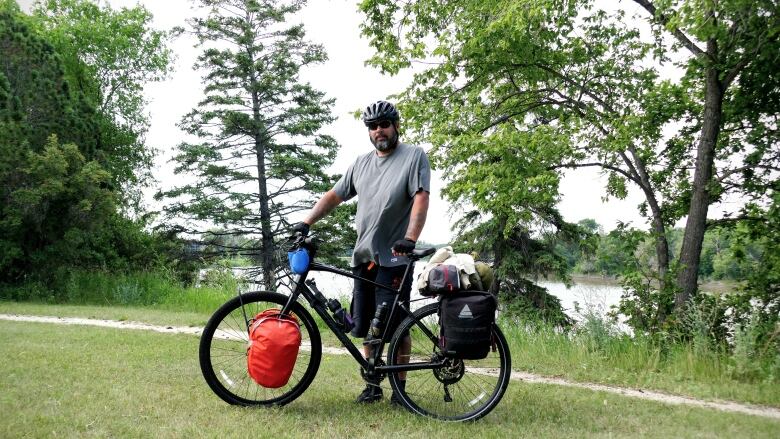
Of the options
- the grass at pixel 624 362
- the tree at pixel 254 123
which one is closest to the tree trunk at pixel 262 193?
the tree at pixel 254 123

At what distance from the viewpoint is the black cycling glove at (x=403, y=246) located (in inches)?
164

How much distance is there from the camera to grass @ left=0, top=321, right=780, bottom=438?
3.89 metres

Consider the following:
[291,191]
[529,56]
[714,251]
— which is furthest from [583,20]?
[291,191]

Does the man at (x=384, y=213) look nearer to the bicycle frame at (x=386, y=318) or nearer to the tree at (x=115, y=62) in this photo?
the bicycle frame at (x=386, y=318)

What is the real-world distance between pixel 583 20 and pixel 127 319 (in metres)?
10.1

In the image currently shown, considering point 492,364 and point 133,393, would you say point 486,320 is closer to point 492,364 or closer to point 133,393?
point 492,364

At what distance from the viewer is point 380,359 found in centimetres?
439

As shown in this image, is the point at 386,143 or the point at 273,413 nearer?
the point at 273,413

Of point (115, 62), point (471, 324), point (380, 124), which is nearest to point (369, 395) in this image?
point (471, 324)

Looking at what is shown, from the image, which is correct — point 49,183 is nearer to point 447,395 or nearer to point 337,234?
point 337,234

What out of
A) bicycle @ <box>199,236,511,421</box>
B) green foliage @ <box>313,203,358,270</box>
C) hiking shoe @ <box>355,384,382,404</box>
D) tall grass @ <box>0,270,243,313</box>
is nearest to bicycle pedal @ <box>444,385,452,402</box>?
bicycle @ <box>199,236,511,421</box>

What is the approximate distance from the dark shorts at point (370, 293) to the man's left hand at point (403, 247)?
0.29m

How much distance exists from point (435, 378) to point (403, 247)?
36.9 inches

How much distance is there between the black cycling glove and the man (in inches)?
4.5
